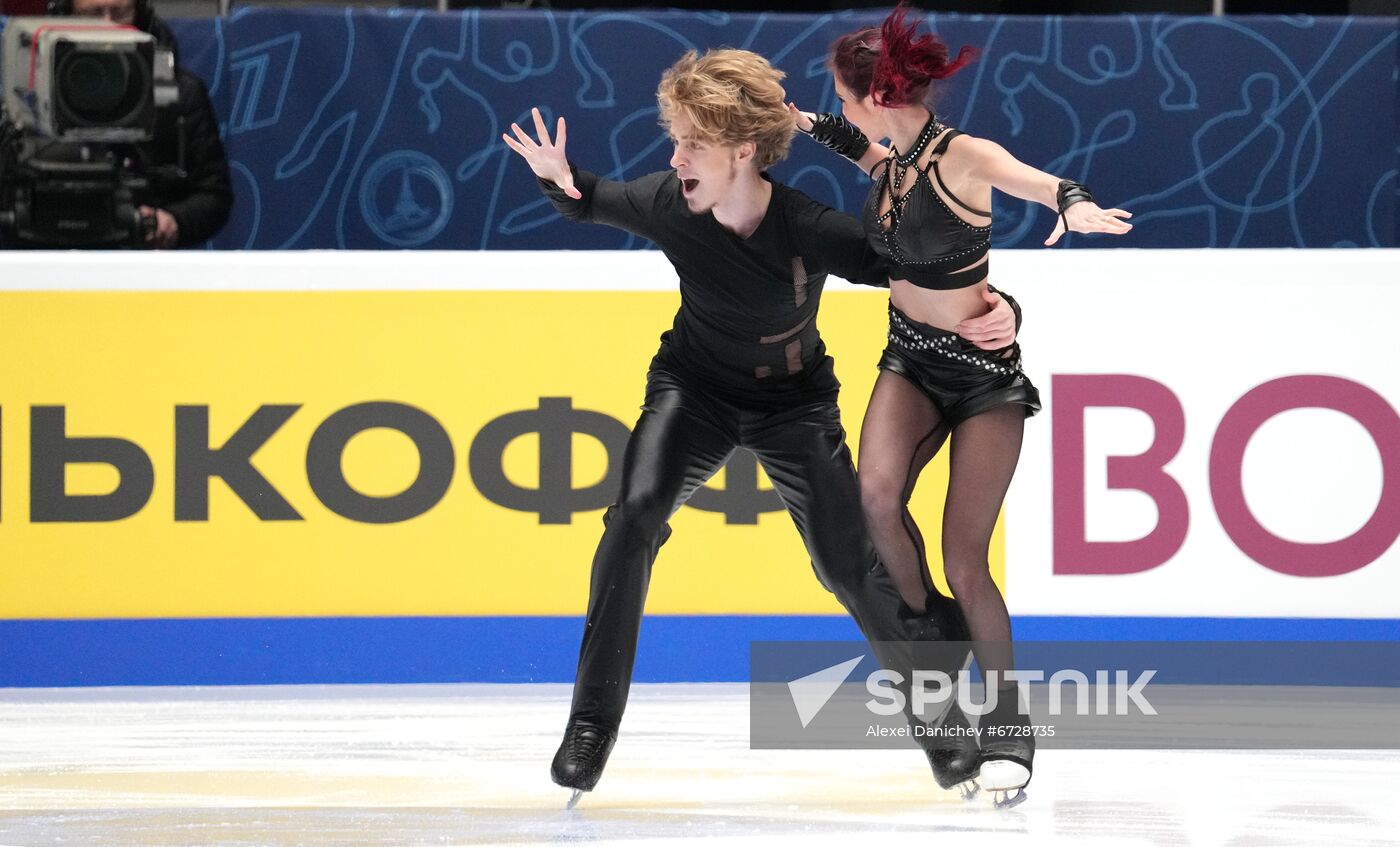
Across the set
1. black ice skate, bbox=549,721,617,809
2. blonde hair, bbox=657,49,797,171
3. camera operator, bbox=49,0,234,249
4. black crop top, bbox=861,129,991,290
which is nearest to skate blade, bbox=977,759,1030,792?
black ice skate, bbox=549,721,617,809

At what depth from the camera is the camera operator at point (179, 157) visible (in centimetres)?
456

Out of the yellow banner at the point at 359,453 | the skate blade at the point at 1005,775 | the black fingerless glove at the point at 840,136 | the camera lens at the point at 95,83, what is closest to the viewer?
the skate blade at the point at 1005,775

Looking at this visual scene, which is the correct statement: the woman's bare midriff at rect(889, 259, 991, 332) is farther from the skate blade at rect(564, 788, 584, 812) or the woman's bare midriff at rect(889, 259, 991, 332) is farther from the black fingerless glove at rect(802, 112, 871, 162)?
the skate blade at rect(564, 788, 584, 812)

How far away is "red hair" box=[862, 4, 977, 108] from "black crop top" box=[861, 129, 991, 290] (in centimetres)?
9

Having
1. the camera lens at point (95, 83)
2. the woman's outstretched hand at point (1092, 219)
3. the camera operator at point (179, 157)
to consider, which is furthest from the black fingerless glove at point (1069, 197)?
the camera operator at point (179, 157)

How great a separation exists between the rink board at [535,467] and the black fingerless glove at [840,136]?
3.26 feet

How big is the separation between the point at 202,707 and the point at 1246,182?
3196 mm

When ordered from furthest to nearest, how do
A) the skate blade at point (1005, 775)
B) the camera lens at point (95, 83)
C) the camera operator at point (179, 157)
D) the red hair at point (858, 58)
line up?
the camera operator at point (179, 157) → the camera lens at point (95, 83) → the red hair at point (858, 58) → the skate blade at point (1005, 775)

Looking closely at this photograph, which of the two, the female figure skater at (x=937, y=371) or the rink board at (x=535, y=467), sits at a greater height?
the female figure skater at (x=937, y=371)

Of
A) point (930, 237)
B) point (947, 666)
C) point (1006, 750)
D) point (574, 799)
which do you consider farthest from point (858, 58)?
point (574, 799)

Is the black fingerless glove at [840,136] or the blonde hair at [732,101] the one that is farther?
the black fingerless glove at [840,136]

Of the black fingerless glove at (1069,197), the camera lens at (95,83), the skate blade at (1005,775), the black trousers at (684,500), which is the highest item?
the black fingerless glove at (1069,197)

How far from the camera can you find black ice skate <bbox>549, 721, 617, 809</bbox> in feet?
9.34

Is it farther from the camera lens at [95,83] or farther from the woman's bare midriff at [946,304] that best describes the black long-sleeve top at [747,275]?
the camera lens at [95,83]
